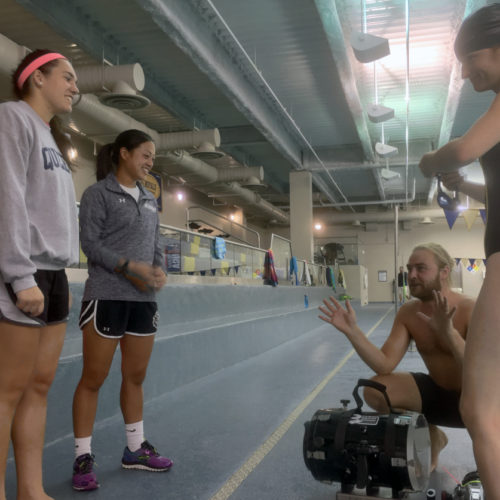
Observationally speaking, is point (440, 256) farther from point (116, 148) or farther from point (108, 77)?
point (108, 77)

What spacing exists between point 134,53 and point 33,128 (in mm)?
7295

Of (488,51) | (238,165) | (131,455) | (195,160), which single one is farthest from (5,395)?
(238,165)

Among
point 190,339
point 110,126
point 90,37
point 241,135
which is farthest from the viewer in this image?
point 241,135

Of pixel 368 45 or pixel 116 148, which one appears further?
pixel 368 45

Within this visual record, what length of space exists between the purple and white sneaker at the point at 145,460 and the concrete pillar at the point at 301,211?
39.4 ft

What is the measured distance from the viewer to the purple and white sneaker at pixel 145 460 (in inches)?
96.0

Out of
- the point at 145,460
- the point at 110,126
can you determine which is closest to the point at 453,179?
the point at 145,460

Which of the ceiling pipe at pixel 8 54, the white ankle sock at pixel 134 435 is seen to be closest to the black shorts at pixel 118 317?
the white ankle sock at pixel 134 435

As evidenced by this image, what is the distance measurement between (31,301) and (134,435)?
1232 millimetres

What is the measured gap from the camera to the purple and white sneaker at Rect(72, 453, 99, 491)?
2.19 m

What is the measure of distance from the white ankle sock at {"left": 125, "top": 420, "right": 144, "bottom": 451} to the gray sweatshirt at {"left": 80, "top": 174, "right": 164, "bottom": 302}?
628 millimetres

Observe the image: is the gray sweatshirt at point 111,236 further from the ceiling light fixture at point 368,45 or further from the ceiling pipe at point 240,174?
the ceiling pipe at point 240,174

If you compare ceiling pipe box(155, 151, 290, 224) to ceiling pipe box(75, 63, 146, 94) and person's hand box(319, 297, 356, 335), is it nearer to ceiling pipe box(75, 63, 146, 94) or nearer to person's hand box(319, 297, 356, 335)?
ceiling pipe box(75, 63, 146, 94)

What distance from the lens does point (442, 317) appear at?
6.67 feet
